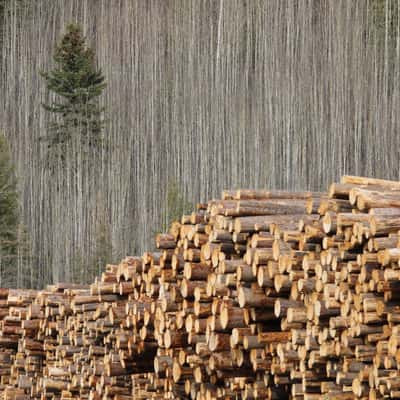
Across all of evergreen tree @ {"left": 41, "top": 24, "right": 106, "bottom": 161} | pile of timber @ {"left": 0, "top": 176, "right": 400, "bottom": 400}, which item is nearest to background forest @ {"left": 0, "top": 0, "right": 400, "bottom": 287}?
evergreen tree @ {"left": 41, "top": 24, "right": 106, "bottom": 161}

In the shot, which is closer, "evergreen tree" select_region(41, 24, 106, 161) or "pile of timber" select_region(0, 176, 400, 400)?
"pile of timber" select_region(0, 176, 400, 400)

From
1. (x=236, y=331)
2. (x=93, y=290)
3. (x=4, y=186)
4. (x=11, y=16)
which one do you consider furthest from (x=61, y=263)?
(x=236, y=331)

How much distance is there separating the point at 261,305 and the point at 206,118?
3577cm

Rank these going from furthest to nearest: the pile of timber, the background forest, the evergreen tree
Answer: the evergreen tree
the background forest
the pile of timber

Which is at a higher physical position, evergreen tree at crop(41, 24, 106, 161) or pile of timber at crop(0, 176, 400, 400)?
evergreen tree at crop(41, 24, 106, 161)

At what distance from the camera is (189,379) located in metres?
8.16

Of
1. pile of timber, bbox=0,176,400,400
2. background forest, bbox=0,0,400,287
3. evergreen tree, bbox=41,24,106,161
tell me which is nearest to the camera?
pile of timber, bbox=0,176,400,400

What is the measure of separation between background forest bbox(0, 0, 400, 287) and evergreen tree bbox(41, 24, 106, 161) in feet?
3.93

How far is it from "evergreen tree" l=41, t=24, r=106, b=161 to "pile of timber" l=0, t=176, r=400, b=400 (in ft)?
98.7

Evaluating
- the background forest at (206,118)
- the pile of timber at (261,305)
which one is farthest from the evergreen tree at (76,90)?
the pile of timber at (261,305)

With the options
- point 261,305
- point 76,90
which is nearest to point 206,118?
point 76,90

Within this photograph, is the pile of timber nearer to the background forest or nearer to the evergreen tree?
the background forest

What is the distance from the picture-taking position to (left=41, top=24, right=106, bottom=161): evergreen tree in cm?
3978

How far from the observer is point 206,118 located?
1671 inches
